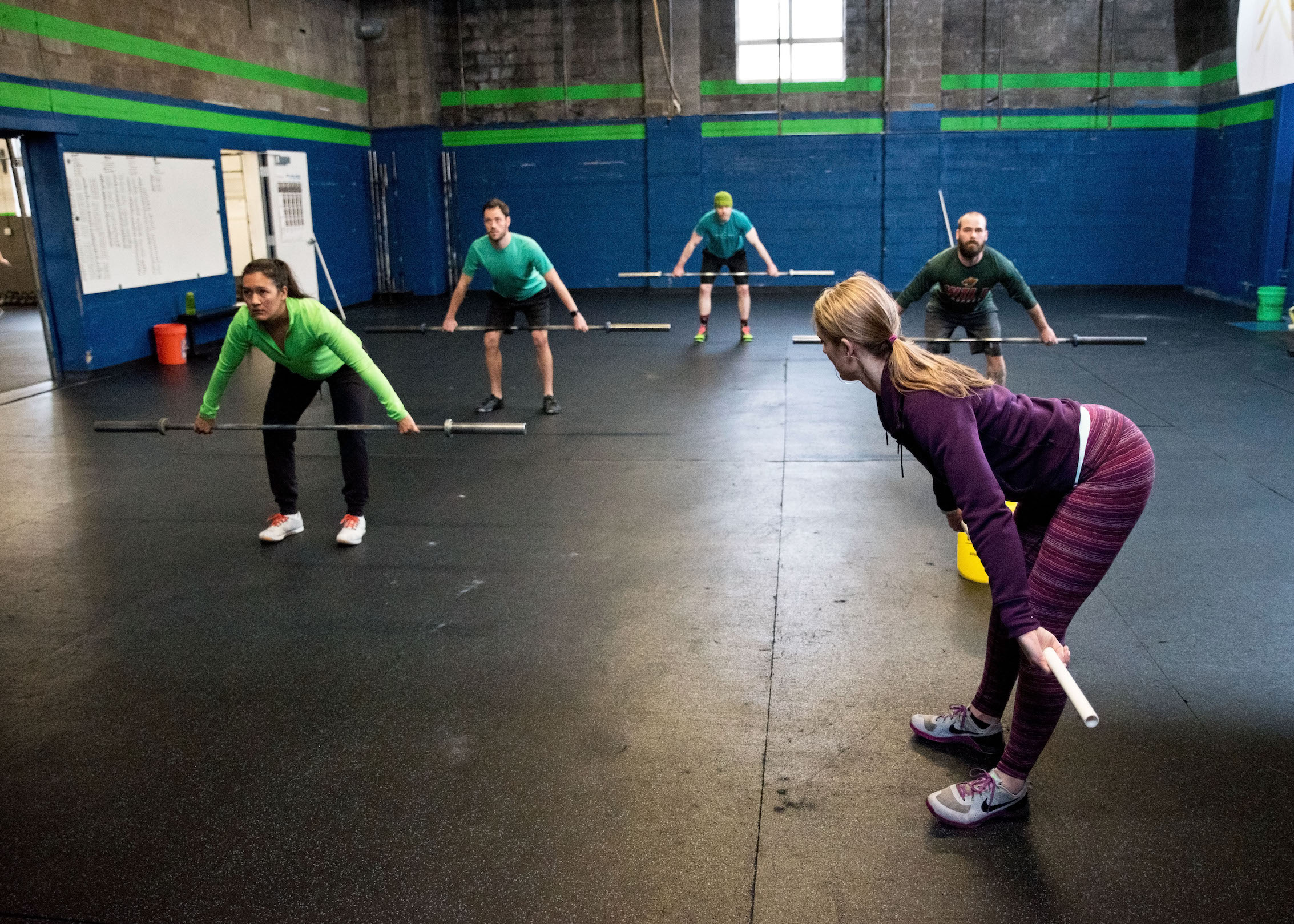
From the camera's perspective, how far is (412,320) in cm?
1236

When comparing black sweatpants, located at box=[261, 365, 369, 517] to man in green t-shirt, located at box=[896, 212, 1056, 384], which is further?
man in green t-shirt, located at box=[896, 212, 1056, 384]

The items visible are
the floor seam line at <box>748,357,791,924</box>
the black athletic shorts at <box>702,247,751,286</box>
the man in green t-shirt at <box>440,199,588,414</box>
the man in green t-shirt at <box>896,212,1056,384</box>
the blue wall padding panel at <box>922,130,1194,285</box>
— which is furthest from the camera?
the blue wall padding panel at <box>922,130,1194,285</box>

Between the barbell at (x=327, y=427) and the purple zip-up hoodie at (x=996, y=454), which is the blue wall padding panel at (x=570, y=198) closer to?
the barbell at (x=327, y=427)

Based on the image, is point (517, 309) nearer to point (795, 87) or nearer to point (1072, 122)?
point (795, 87)

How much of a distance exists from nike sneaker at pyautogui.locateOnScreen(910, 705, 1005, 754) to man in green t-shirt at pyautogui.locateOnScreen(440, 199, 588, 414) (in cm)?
426

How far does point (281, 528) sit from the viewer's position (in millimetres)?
4652

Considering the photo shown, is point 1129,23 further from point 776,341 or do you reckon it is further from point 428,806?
point 428,806

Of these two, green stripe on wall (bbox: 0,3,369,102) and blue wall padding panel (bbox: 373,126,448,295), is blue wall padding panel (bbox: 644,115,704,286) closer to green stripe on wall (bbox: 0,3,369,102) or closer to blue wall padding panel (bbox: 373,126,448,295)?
blue wall padding panel (bbox: 373,126,448,295)

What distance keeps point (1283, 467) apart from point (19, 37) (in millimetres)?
9027

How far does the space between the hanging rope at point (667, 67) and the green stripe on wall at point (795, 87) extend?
1.26 ft

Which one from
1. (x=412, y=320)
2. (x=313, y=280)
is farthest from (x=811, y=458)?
(x=313, y=280)

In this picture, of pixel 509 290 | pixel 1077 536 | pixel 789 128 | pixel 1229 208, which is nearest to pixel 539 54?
pixel 789 128

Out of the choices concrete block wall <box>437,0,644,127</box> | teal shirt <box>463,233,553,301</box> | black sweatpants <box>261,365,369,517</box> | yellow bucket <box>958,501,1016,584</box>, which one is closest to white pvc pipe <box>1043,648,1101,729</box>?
yellow bucket <box>958,501,1016,584</box>

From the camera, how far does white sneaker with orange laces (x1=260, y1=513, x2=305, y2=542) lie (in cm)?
461
